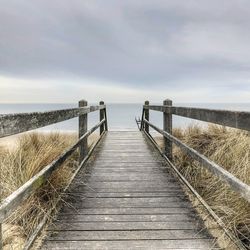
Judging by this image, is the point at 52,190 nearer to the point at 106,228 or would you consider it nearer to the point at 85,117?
the point at 106,228

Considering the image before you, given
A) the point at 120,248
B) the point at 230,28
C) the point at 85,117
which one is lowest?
the point at 120,248

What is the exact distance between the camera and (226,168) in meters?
4.82

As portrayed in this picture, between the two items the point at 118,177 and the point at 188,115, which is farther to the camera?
the point at 118,177

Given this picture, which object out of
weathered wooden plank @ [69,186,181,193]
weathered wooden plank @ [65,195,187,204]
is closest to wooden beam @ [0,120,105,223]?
weathered wooden plank @ [65,195,187,204]

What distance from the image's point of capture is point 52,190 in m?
3.73

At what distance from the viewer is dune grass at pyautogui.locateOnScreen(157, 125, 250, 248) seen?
296 centimetres

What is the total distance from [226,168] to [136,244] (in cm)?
253

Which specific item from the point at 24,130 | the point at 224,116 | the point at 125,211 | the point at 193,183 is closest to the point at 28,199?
the point at 125,211

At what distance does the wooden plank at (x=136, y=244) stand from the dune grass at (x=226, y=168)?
1.07 ft

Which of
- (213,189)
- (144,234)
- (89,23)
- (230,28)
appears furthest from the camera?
(89,23)

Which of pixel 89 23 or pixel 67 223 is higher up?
pixel 89 23

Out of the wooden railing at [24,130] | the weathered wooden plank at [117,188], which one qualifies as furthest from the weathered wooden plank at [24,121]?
the weathered wooden plank at [117,188]

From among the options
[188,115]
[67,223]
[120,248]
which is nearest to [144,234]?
[120,248]

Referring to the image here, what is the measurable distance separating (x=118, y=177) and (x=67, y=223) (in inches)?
71.8
